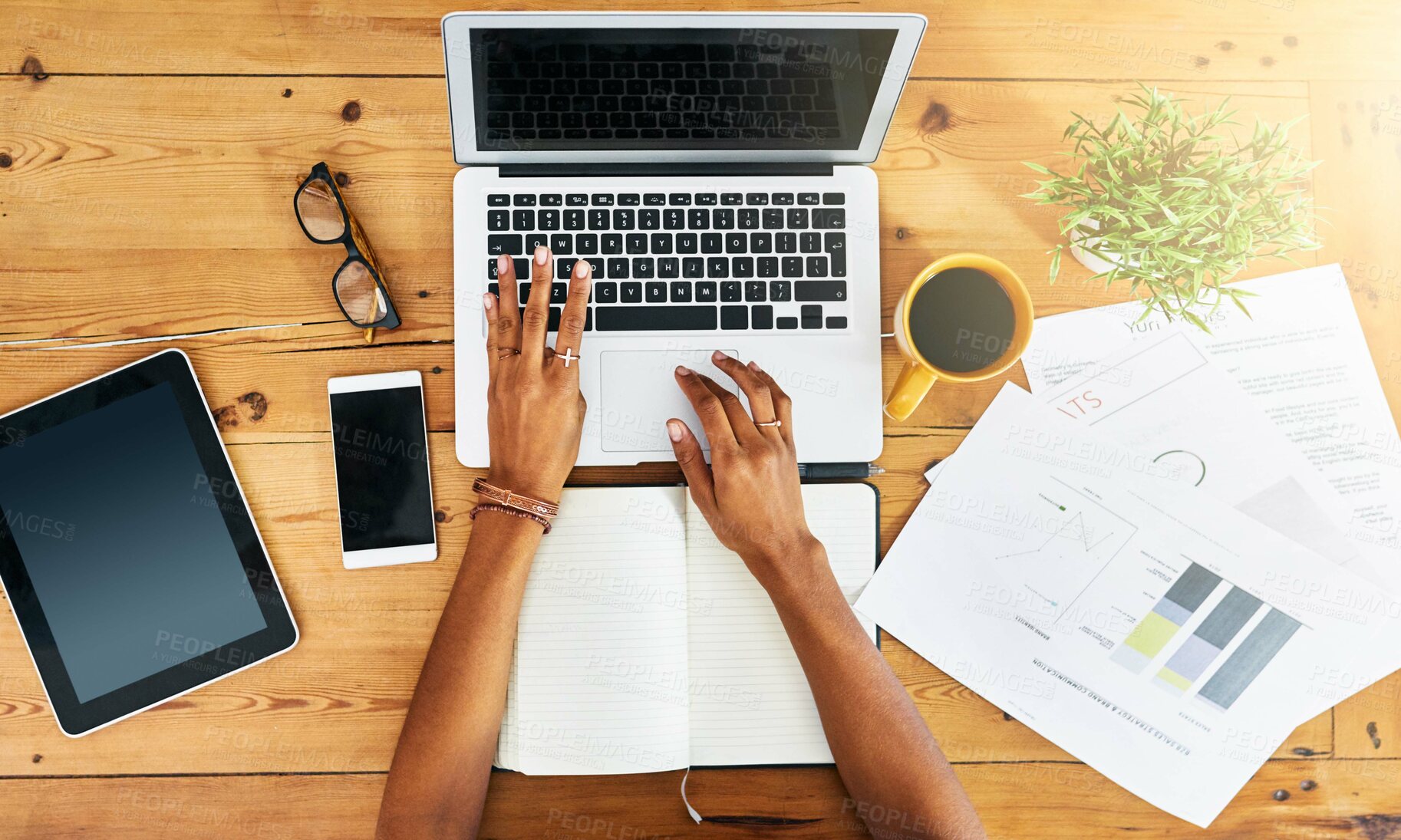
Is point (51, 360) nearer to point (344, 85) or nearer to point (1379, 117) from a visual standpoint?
point (344, 85)

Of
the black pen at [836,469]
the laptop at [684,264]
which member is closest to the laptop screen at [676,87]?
the laptop at [684,264]

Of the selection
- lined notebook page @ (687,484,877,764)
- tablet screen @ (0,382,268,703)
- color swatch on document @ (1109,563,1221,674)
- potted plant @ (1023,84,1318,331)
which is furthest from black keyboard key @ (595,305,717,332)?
color swatch on document @ (1109,563,1221,674)

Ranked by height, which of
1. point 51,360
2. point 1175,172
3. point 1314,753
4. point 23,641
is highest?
point 1175,172

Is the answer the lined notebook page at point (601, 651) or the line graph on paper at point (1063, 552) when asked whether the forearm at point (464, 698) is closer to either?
the lined notebook page at point (601, 651)

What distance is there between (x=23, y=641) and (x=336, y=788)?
0.39m

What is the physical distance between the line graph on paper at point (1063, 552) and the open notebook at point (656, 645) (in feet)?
0.60

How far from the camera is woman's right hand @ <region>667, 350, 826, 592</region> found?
88 cm

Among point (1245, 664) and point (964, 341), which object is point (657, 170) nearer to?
point (964, 341)

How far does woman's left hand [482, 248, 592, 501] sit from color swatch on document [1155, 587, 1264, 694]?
29.3 inches

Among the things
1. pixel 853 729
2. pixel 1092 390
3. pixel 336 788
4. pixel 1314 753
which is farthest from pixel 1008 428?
pixel 336 788

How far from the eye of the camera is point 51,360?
94 cm

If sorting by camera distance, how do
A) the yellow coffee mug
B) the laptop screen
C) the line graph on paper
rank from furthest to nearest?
the line graph on paper < the yellow coffee mug < the laptop screen

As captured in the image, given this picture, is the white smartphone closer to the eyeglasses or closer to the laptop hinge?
the eyeglasses

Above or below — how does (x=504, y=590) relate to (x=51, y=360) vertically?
below
